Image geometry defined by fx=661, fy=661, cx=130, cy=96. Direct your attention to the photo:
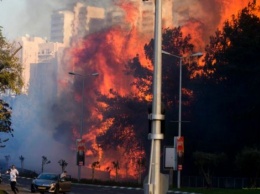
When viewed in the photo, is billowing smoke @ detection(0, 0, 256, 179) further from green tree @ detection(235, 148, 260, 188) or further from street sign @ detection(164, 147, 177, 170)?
street sign @ detection(164, 147, 177, 170)

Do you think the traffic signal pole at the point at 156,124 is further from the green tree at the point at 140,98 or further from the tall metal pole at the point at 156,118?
the green tree at the point at 140,98

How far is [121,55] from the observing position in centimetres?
10900

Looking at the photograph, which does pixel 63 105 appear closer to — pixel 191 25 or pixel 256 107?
pixel 191 25

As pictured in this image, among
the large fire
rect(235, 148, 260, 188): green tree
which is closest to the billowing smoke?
the large fire

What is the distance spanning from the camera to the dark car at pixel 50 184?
46000 millimetres

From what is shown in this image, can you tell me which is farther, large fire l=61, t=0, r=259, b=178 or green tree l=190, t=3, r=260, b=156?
A: large fire l=61, t=0, r=259, b=178

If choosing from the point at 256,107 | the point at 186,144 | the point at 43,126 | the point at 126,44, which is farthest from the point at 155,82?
the point at 43,126

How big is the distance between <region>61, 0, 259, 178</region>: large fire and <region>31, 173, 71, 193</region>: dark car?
46664mm

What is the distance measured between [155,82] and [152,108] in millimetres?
730

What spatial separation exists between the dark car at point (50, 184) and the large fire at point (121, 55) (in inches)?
1837

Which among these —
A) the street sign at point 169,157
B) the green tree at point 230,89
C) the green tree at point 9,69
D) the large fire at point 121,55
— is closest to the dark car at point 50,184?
the green tree at point 9,69

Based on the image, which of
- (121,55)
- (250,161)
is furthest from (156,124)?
(121,55)

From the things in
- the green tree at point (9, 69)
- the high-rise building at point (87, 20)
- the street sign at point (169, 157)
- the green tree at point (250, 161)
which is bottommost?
the street sign at point (169, 157)

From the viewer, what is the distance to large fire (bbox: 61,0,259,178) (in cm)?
9662
